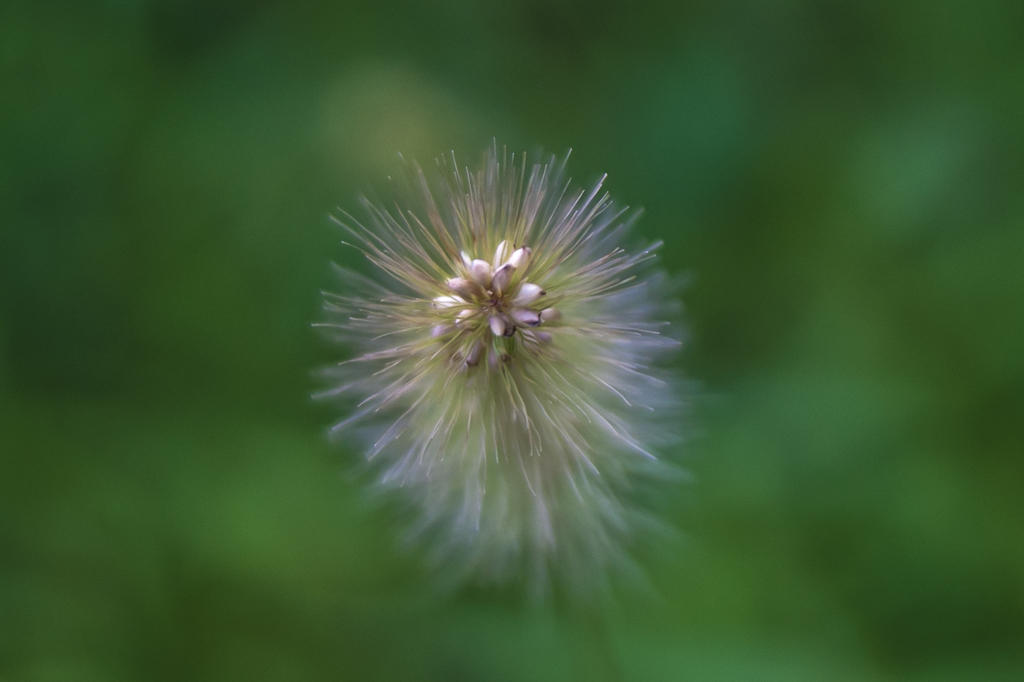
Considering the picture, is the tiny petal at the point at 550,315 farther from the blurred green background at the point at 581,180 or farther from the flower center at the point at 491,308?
the blurred green background at the point at 581,180

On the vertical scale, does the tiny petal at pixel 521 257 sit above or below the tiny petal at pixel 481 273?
above

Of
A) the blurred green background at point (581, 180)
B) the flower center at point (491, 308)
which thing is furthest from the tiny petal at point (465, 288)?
the blurred green background at point (581, 180)

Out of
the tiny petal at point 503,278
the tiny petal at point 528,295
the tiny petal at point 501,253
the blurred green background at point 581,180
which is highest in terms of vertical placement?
the blurred green background at point 581,180

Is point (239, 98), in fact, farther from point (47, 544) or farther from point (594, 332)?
point (594, 332)

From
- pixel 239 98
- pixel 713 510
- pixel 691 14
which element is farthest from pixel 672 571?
pixel 239 98

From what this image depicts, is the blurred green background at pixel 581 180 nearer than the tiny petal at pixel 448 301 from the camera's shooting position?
No

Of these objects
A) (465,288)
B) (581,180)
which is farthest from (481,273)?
(581,180)
